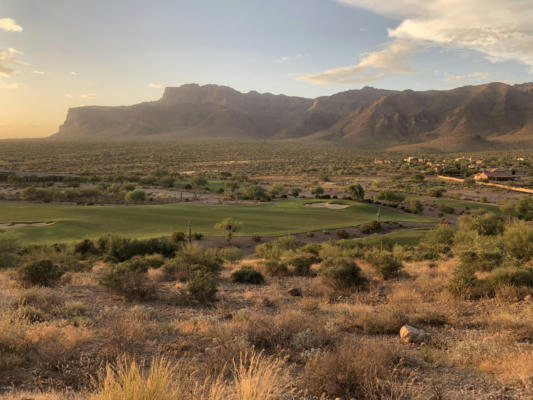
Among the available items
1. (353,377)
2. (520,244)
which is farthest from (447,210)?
(353,377)

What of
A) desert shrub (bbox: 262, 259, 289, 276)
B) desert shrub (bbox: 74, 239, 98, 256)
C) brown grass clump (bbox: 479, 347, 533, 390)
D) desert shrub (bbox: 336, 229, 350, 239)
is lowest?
desert shrub (bbox: 336, 229, 350, 239)

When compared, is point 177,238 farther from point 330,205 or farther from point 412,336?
point 330,205

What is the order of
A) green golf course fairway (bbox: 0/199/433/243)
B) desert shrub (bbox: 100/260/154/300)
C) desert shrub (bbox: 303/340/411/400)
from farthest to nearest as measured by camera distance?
green golf course fairway (bbox: 0/199/433/243), desert shrub (bbox: 100/260/154/300), desert shrub (bbox: 303/340/411/400)

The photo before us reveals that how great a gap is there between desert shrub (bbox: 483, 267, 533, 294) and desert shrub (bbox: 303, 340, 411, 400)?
7.95m

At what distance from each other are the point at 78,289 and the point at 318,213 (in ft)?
101

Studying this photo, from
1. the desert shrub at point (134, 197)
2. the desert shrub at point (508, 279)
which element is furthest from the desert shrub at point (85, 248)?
the desert shrub at point (134, 197)

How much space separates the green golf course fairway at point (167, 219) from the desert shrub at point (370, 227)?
1.87 meters

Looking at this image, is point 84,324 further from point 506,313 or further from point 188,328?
point 506,313

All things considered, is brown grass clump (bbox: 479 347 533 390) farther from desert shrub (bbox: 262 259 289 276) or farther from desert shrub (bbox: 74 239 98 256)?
desert shrub (bbox: 74 239 98 256)

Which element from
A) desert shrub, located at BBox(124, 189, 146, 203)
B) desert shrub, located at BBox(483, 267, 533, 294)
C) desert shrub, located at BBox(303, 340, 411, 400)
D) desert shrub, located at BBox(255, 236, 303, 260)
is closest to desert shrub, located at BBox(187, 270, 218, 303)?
desert shrub, located at BBox(303, 340, 411, 400)

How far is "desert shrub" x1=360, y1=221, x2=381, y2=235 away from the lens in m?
34.1

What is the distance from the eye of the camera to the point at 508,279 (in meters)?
11.7

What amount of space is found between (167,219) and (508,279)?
29.4 m

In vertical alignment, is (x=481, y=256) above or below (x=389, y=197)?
above
